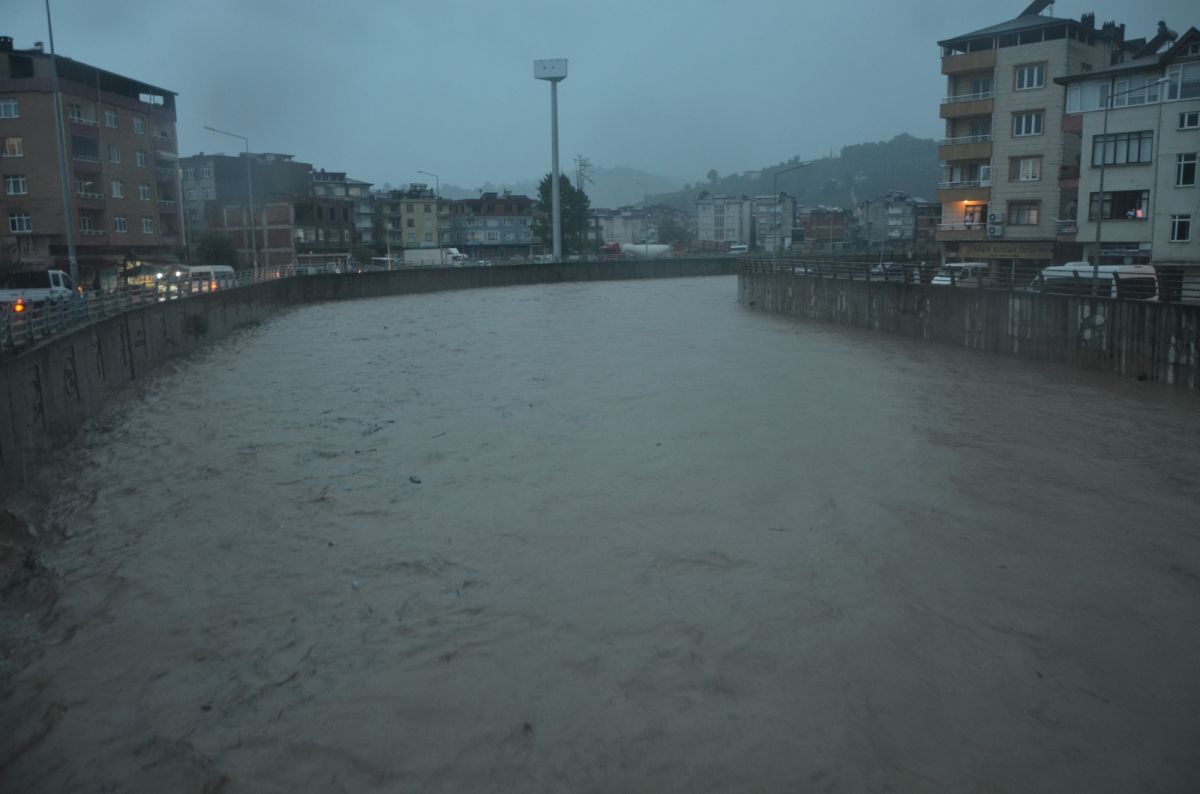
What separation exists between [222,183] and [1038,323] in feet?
296

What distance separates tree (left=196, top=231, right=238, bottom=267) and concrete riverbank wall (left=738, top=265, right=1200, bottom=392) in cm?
4545

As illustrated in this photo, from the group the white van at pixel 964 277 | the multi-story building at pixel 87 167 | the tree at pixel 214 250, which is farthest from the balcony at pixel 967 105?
the tree at pixel 214 250

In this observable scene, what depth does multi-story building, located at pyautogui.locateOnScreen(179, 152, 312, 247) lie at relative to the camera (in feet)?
321

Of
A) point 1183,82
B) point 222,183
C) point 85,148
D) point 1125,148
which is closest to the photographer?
point 1183,82

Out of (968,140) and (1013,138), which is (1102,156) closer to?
(1013,138)

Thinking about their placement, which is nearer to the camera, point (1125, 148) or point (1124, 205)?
point (1125, 148)

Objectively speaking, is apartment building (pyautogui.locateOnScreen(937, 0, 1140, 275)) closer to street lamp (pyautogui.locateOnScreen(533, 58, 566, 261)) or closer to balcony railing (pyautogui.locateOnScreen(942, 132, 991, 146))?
balcony railing (pyautogui.locateOnScreen(942, 132, 991, 146))

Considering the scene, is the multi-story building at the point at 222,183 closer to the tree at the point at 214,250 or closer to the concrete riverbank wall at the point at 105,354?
the tree at the point at 214,250

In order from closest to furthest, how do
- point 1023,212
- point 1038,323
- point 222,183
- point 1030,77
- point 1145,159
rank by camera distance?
point 1038,323
point 1145,159
point 1030,77
point 1023,212
point 222,183

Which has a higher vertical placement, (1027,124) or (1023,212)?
(1027,124)

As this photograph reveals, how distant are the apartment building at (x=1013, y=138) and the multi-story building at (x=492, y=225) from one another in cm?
7740

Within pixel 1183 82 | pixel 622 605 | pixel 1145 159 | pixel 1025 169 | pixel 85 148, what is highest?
pixel 1183 82

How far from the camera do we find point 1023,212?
51.6 meters

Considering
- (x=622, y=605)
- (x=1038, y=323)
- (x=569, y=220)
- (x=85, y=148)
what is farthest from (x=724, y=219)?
(x=622, y=605)
